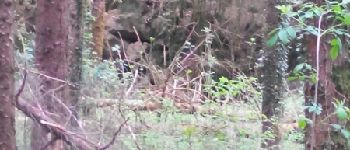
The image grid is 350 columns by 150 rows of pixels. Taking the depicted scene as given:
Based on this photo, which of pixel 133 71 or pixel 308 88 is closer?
pixel 308 88

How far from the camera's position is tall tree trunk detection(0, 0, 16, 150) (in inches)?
136

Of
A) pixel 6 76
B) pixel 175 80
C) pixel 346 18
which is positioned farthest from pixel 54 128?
pixel 175 80

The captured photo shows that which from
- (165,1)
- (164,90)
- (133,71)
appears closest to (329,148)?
(164,90)

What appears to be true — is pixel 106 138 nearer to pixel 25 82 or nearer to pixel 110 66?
pixel 25 82

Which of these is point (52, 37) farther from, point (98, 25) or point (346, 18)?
point (98, 25)

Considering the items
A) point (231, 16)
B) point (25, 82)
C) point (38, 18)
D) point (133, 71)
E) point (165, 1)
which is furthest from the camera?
point (165, 1)

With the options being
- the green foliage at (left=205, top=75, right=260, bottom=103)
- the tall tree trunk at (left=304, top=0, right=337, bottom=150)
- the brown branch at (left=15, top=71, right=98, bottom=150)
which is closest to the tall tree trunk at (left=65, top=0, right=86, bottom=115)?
the green foliage at (left=205, top=75, right=260, bottom=103)

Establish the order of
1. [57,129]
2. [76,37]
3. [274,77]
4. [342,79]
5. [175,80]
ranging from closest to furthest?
1. [57,129]
2. [342,79]
3. [274,77]
4. [76,37]
5. [175,80]

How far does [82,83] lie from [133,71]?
3.33 metres

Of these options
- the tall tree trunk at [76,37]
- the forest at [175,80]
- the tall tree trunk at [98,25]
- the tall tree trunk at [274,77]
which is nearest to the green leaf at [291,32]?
the forest at [175,80]

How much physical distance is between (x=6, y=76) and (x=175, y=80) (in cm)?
744

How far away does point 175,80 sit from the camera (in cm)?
1085

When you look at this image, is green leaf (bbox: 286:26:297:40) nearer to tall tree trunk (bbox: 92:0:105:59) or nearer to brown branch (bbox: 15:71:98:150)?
brown branch (bbox: 15:71:98:150)

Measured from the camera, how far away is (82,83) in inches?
347
